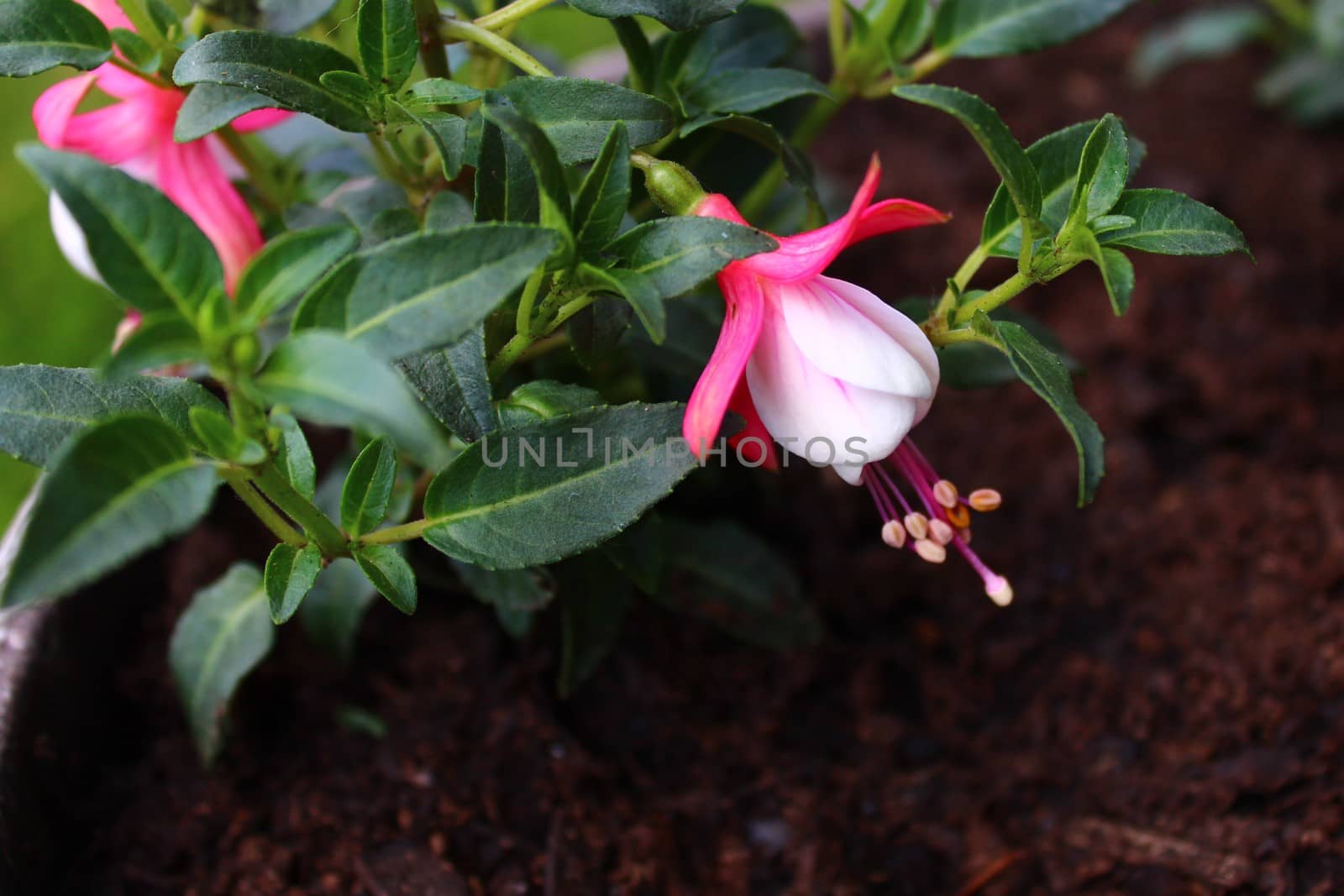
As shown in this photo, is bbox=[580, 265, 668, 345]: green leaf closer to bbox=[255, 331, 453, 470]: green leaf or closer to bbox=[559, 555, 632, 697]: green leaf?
bbox=[255, 331, 453, 470]: green leaf

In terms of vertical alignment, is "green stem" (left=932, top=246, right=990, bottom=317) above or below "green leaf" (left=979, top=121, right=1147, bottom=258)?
below

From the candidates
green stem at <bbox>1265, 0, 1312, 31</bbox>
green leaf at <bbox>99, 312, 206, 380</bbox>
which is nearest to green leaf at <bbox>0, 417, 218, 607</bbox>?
green leaf at <bbox>99, 312, 206, 380</bbox>

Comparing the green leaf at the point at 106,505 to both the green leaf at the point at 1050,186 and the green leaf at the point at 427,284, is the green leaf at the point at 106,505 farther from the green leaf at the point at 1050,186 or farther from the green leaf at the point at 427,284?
the green leaf at the point at 1050,186

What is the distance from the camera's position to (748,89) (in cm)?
73

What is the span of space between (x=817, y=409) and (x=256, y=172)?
472 millimetres

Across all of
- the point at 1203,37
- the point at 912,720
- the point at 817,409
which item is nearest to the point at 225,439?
the point at 817,409

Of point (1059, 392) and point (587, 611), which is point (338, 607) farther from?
point (1059, 392)

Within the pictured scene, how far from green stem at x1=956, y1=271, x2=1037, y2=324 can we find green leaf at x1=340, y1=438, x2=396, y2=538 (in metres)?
0.32

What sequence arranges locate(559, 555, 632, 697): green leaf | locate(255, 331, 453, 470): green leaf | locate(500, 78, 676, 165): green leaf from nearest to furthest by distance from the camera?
locate(255, 331, 453, 470): green leaf, locate(500, 78, 676, 165): green leaf, locate(559, 555, 632, 697): green leaf

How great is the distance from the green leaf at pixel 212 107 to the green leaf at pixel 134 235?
13cm

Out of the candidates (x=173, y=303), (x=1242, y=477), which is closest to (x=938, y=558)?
(x=173, y=303)

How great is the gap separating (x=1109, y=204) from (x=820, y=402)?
194mm

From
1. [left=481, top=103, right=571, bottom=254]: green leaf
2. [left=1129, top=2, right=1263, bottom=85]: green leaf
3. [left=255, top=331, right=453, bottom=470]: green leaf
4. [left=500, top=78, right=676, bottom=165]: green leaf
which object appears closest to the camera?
[left=255, top=331, right=453, bottom=470]: green leaf

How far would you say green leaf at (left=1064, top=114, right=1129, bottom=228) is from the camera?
23.3 inches
